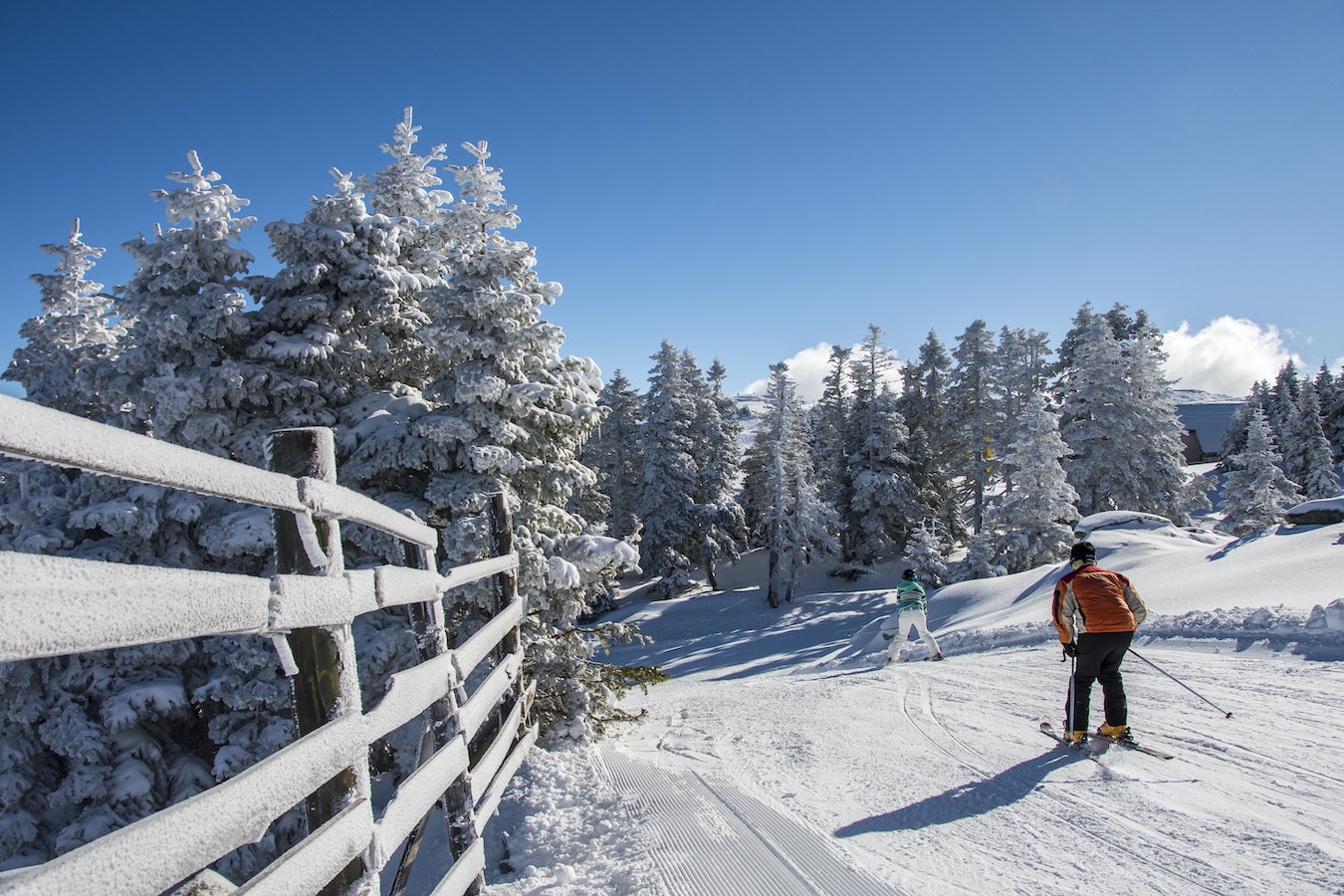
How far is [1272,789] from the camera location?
4.70m

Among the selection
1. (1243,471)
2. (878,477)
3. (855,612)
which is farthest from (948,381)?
(855,612)

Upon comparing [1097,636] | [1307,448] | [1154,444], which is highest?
[1154,444]

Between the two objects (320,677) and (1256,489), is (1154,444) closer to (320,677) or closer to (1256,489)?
(1256,489)

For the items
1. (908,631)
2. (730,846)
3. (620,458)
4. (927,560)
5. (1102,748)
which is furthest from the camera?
(620,458)

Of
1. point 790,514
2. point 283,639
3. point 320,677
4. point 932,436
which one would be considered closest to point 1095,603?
point 320,677

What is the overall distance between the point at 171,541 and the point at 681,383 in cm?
3039

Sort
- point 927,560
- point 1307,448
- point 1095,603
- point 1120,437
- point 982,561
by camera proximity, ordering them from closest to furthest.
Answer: point 1095,603
point 982,561
point 927,560
point 1120,437
point 1307,448

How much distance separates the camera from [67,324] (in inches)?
623

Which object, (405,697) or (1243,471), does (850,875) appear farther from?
(1243,471)

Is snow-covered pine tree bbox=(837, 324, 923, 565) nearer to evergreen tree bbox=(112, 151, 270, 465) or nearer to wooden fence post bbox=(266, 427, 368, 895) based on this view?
evergreen tree bbox=(112, 151, 270, 465)

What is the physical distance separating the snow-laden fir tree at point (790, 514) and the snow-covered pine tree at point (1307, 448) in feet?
111

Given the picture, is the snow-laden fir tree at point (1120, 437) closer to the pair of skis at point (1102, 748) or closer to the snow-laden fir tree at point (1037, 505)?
the snow-laden fir tree at point (1037, 505)

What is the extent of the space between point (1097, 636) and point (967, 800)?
7.20 ft

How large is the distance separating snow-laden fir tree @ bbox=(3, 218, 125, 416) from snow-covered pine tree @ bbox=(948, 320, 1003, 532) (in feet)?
131
